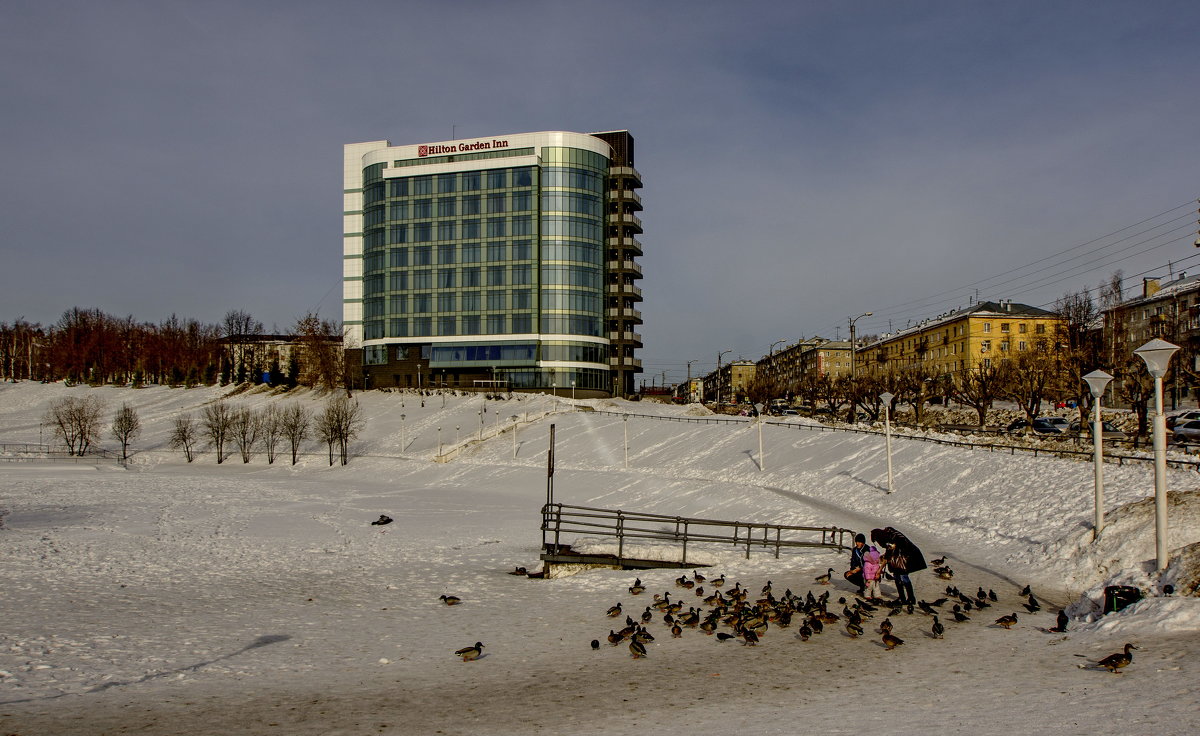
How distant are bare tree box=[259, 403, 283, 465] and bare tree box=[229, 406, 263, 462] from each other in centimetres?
87

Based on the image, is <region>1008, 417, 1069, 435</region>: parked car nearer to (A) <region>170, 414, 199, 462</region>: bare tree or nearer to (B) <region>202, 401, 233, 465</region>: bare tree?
(B) <region>202, 401, 233, 465</region>: bare tree

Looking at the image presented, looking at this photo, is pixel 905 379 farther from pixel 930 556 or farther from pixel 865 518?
pixel 930 556

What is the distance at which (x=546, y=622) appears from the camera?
18516 mm

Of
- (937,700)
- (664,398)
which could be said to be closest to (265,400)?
(664,398)

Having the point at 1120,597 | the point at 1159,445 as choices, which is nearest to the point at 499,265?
the point at 1159,445

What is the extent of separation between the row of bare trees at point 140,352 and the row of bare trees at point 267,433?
1306 inches

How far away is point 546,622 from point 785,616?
5647 mm

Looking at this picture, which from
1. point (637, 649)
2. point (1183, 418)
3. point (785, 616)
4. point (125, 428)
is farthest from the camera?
point (125, 428)

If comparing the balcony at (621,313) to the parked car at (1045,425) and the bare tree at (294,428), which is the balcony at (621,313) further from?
the parked car at (1045,425)

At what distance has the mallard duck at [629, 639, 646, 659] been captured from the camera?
582 inches

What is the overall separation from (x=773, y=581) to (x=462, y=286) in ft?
299

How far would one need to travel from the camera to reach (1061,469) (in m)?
29.4

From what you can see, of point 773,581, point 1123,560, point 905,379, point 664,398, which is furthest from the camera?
point 664,398

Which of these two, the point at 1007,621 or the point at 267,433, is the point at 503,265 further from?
the point at 1007,621
